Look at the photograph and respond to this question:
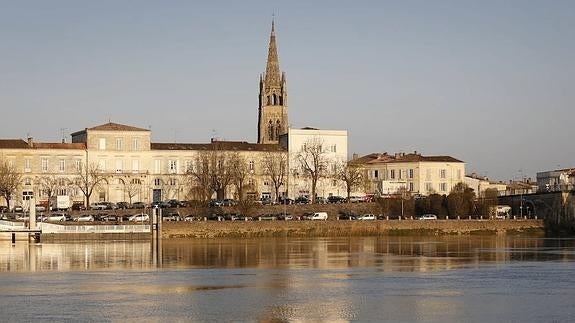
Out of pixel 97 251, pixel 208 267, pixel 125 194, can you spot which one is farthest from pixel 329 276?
pixel 125 194

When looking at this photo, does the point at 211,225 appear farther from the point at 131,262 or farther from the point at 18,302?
the point at 18,302

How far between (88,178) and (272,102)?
34.1 meters

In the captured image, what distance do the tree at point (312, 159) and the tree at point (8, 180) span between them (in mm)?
30123

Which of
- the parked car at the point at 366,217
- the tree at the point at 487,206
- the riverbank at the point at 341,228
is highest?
the tree at the point at 487,206

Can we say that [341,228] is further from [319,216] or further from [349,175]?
[349,175]

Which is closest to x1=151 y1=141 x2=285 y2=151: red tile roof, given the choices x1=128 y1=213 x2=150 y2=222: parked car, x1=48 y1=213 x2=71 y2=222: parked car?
x1=128 y1=213 x2=150 y2=222: parked car

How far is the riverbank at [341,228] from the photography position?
8625 centimetres

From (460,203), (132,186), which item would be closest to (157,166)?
(132,186)

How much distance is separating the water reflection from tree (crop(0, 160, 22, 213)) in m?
25.9

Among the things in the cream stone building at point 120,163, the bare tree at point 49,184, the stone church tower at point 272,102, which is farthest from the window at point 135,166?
the stone church tower at point 272,102

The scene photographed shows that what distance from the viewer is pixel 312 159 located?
122125 mm

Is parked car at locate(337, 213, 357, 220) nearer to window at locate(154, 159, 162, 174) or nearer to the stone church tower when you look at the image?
window at locate(154, 159, 162, 174)

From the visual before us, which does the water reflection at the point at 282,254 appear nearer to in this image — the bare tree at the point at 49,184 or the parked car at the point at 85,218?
the parked car at the point at 85,218

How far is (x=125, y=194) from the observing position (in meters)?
116
